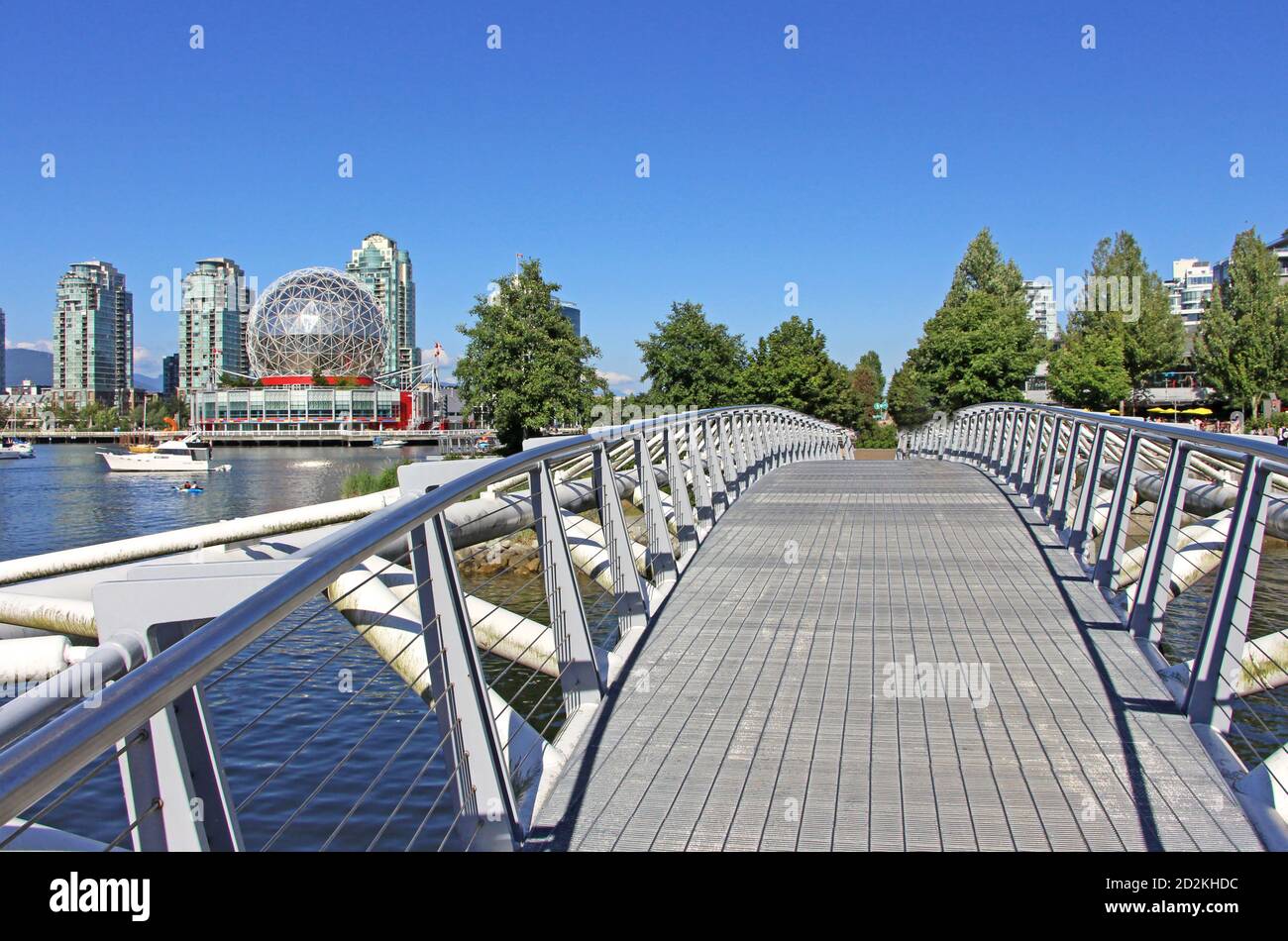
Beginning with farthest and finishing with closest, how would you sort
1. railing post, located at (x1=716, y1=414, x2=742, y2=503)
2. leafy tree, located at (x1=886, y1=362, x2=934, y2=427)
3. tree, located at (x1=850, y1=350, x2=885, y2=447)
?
tree, located at (x1=850, y1=350, x2=885, y2=447), leafy tree, located at (x1=886, y1=362, x2=934, y2=427), railing post, located at (x1=716, y1=414, x2=742, y2=503)

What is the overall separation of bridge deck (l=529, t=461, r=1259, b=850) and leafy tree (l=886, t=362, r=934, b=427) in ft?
180

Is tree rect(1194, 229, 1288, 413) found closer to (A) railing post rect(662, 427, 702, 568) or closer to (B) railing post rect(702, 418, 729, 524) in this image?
(B) railing post rect(702, 418, 729, 524)

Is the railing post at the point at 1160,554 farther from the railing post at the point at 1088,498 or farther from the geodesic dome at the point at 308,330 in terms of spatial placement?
the geodesic dome at the point at 308,330

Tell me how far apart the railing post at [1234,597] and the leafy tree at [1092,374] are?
6478 centimetres

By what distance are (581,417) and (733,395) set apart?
10.0 metres

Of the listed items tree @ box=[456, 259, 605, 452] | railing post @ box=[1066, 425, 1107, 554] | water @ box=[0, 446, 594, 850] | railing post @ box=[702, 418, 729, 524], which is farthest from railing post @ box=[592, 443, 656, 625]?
tree @ box=[456, 259, 605, 452]

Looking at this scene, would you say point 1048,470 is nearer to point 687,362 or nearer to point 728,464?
point 728,464

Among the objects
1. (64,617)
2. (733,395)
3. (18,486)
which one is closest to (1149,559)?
(64,617)

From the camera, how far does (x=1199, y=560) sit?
11.2 m

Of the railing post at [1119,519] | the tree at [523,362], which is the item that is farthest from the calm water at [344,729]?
the tree at [523,362]

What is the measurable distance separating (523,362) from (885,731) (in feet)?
156

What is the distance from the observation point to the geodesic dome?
140 m

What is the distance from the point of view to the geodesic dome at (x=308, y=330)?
140 meters
